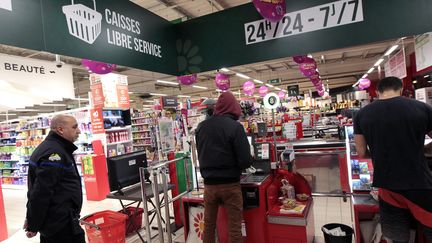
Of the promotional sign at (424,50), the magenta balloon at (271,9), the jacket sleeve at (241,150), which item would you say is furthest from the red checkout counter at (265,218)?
the promotional sign at (424,50)

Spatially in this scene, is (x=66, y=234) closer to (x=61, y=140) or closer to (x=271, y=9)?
(x=61, y=140)

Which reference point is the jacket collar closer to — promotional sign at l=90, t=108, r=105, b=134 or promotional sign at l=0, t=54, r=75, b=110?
promotional sign at l=90, t=108, r=105, b=134

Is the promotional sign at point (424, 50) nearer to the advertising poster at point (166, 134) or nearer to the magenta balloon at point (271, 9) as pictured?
the magenta balloon at point (271, 9)

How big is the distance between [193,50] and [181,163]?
2413mm

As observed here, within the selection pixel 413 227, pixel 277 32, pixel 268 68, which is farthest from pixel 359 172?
pixel 268 68

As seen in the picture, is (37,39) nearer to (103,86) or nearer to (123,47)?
(123,47)

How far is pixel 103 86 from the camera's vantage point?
→ 810 cm

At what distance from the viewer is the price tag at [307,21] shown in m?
2.13

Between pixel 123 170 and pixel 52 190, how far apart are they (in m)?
1.38

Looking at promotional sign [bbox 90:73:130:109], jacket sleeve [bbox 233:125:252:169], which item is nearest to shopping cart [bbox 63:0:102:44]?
jacket sleeve [bbox 233:125:252:169]

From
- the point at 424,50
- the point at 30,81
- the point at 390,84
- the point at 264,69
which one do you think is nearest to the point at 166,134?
the point at 30,81

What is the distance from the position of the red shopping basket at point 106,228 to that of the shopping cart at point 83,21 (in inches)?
95.2

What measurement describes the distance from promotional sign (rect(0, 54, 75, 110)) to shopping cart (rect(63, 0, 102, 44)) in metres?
6.68

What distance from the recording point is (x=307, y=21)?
2244 millimetres
